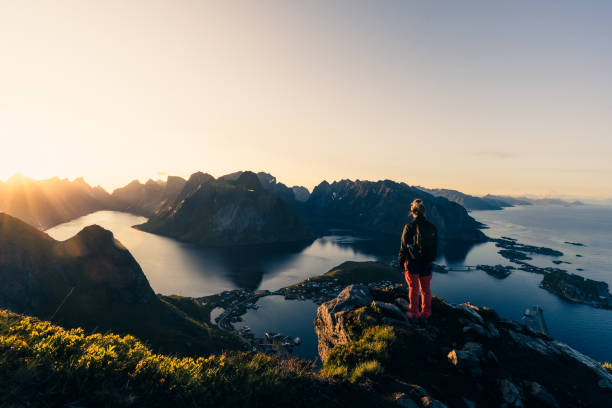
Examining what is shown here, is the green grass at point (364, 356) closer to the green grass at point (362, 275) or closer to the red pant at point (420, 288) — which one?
the red pant at point (420, 288)

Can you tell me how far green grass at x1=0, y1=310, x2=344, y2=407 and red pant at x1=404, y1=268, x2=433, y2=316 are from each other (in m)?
6.98

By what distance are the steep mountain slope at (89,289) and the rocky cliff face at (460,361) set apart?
5884cm

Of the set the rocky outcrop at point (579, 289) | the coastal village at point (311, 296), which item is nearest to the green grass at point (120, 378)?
the coastal village at point (311, 296)

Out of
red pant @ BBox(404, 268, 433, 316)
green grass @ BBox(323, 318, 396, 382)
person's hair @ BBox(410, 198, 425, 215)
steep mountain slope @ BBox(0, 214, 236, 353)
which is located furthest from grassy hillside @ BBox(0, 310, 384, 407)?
steep mountain slope @ BBox(0, 214, 236, 353)

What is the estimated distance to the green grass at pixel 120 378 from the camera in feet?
16.0

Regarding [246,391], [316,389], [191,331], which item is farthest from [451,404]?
[191,331]

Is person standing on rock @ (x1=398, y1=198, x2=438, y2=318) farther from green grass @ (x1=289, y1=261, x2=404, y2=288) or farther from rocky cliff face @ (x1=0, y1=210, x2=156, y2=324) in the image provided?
green grass @ (x1=289, y1=261, x2=404, y2=288)

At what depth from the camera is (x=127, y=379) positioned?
18.6 feet

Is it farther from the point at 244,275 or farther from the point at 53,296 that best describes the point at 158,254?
the point at 53,296

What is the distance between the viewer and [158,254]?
195875 millimetres

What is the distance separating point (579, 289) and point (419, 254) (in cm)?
17345

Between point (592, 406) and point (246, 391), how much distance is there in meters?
12.4

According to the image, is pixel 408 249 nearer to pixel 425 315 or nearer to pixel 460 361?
pixel 425 315

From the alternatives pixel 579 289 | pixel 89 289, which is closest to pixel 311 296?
pixel 89 289
